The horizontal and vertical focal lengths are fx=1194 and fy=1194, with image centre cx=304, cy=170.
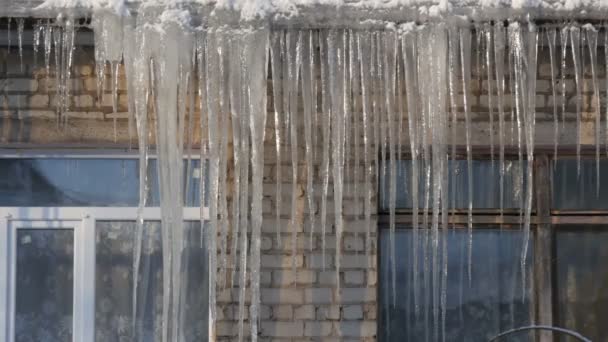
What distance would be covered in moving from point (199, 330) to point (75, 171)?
3.29 ft

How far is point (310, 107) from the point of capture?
18.9ft

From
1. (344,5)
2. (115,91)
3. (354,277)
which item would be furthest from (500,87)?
(115,91)

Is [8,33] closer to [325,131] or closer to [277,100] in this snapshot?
Result: [277,100]

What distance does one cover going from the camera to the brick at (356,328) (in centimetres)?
574

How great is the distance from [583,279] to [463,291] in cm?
59

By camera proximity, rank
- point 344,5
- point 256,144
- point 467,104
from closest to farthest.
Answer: point 344,5 → point 256,144 → point 467,104

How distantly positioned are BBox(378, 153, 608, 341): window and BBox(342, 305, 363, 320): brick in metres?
0.18

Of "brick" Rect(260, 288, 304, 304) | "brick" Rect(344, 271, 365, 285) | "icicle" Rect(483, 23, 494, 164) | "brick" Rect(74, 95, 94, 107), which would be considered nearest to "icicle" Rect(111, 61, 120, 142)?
"brick" Rect(74, 95, 94, 107)

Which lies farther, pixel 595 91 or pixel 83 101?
pixel 83 101

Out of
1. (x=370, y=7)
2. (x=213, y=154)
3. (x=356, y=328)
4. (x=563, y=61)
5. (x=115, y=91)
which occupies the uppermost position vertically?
(x=370, y=7)

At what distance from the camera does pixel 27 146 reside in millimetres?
5898

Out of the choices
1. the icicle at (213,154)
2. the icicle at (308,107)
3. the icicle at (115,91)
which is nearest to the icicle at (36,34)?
the icicle at (115,91)

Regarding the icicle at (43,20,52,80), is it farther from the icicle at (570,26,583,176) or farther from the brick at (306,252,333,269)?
the icicle at (570,26,583,176)

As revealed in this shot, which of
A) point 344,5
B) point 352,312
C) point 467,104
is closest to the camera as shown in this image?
point 344,5
